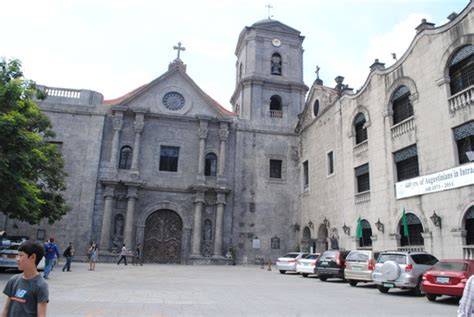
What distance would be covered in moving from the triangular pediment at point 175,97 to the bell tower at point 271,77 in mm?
2648

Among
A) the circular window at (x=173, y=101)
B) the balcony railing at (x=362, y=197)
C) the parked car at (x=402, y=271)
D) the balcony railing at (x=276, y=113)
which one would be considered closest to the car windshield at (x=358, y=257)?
the parked car at (x=402, y=271)

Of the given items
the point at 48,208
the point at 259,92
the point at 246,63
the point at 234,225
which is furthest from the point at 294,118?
→ the point at 48,208

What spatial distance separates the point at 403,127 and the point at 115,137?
19.4 m

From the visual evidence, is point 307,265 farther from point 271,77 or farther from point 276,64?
point 276,64

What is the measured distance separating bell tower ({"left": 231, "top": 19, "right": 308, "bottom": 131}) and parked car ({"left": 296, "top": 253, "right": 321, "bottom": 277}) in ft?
44.7

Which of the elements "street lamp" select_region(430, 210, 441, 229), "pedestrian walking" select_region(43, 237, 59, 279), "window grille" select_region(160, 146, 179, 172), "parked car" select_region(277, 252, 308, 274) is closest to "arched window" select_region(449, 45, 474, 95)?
"street lamp" select_region(430, 210, 441, 229)

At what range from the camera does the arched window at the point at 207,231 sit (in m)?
29.2

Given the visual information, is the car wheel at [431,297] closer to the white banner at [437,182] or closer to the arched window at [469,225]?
the arched window at [469,225]

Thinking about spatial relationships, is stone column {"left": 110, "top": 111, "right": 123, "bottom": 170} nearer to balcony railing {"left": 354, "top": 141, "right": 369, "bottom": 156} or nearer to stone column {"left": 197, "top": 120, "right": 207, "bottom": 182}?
stone column {"left": 197, "top": 120, "right": 207, "bottom": 182}

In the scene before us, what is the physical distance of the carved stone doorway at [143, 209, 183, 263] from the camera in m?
28.4

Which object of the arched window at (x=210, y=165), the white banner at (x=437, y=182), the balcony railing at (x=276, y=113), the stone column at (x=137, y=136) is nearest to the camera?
the white banner at (x=437, y=182)

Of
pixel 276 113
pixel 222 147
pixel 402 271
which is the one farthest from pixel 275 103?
pixel 402 271

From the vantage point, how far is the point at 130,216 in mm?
Answer: 27797

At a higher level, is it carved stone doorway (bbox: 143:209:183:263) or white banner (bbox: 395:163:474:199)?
white banner (bbox: 395:163:474:199)
